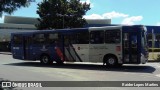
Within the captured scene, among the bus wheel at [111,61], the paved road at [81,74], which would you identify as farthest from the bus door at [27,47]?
the bus wheel at [111,61]

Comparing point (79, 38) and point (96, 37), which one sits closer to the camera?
point (96, 37)

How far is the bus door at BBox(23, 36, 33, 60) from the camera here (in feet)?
99.8

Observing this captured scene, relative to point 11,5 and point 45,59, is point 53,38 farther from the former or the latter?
point 11,5

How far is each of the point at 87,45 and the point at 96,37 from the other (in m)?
0.96

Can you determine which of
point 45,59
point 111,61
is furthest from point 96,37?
point 45,59

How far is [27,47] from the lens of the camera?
101 ft

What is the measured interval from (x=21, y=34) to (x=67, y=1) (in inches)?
1444

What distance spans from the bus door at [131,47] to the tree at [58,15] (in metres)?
37.5

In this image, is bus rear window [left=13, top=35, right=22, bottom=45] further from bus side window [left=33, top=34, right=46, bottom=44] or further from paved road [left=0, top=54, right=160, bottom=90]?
paved road [left=0, top=54, right=160, bottom=90]

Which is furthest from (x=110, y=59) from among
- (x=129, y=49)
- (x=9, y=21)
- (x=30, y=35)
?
(x=9, y=21)

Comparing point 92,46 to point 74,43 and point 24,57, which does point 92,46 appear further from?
point 24,57

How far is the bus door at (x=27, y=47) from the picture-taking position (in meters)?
30.4

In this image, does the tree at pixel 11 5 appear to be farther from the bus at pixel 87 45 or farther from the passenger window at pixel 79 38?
the passenger window at pixel 79 38

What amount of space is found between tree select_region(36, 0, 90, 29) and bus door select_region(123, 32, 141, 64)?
3754 centimetres
